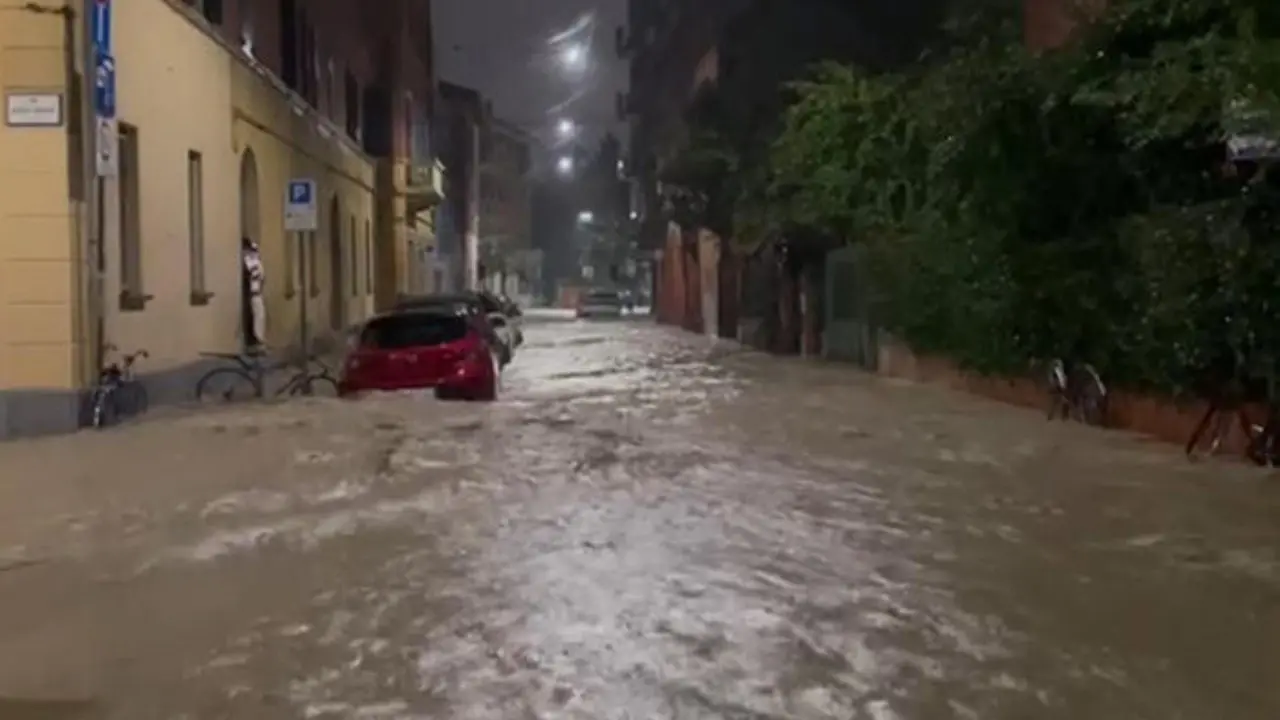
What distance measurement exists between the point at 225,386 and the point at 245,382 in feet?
1.44

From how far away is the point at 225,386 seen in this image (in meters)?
21.4

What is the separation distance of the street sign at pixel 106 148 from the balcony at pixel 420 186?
30.7 meters

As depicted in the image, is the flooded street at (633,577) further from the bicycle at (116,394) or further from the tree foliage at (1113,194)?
the tree foliage at (1113,194)

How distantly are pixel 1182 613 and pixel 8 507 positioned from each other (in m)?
7.79

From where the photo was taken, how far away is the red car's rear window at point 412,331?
19.2 m

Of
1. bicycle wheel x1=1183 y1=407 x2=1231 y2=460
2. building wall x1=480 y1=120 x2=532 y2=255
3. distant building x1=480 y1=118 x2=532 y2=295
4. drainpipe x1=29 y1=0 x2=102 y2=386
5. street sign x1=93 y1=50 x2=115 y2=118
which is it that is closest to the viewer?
bicycle wheel x1=1183 y1=407 x2=1231 y2=460

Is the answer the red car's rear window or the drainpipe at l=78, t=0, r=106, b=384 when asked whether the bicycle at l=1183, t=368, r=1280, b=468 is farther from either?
the drainpipe at l=78, t=0, r=106, b=384

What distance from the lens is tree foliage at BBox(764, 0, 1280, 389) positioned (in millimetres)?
12664

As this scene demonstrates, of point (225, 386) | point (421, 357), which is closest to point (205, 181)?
point (225, 386)

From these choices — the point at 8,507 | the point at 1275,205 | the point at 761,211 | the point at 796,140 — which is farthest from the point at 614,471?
the point at 761,211

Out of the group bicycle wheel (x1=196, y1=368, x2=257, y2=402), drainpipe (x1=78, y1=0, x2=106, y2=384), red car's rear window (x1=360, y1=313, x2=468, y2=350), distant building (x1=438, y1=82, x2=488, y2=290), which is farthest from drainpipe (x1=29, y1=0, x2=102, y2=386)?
distant building (x1=438, y1=82, x2=488, y2=290)

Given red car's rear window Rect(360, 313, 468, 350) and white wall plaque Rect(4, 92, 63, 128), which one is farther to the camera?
red car's rear window Rect(360, 313, 468, 350)

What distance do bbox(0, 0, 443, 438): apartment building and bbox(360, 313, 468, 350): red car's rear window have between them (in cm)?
259

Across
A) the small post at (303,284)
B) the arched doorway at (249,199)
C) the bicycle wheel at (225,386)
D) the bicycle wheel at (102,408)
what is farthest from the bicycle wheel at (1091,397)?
the small post at (303,284)
